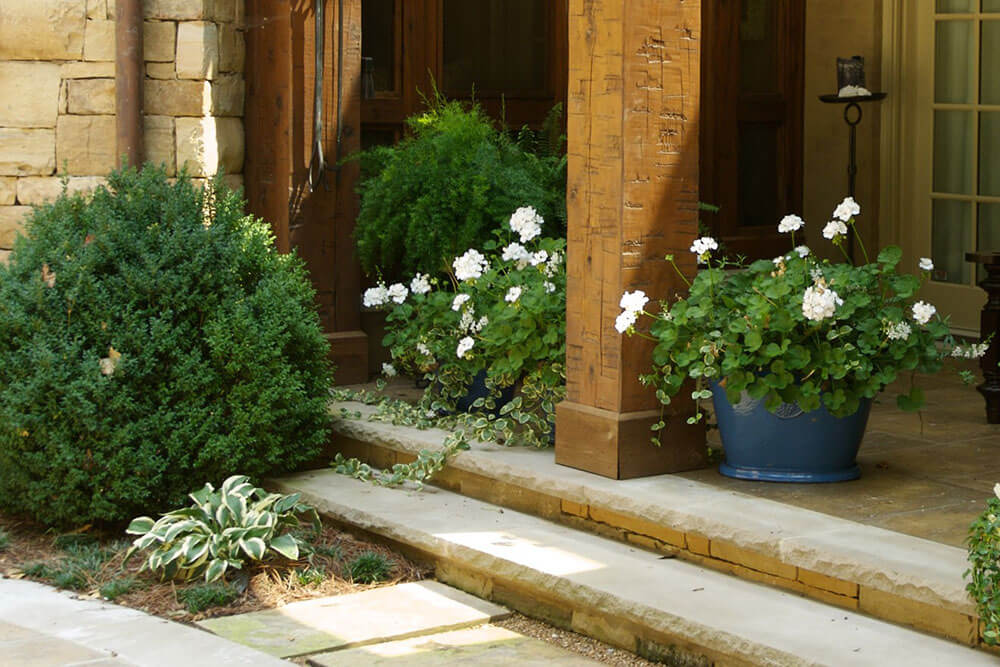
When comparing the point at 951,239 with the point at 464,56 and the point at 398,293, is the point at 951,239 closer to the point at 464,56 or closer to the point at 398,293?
Answer: the point at 464,56

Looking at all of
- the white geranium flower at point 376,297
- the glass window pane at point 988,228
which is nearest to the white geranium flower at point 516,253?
the white geranium flower at point 376,297

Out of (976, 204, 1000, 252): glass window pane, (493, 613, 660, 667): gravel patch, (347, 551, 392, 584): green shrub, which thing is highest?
(976, 204, 1000, 252): glass window pane

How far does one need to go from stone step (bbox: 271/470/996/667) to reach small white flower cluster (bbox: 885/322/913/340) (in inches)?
37.2

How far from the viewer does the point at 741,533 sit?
4566mm

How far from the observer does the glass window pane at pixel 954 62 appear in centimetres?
798

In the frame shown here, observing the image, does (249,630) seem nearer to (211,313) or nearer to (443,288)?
(211,313)

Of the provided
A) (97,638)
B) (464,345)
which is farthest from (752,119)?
(97,638)

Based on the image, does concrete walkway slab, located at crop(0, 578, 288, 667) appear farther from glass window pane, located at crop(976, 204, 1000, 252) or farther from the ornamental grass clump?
glass window pane, located at crop(976, 204, 1000, 252)

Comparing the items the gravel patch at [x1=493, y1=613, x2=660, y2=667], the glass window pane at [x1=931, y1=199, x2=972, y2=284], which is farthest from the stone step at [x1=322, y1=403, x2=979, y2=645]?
the glass window pane at [x1=931, y1=199, x2=972, y2=284]

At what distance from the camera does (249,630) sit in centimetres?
470

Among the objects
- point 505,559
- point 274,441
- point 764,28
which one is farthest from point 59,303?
point 764,28

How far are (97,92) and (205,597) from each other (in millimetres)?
2668

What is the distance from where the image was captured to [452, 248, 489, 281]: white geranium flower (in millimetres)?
6152

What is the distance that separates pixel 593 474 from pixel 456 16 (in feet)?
10.3
